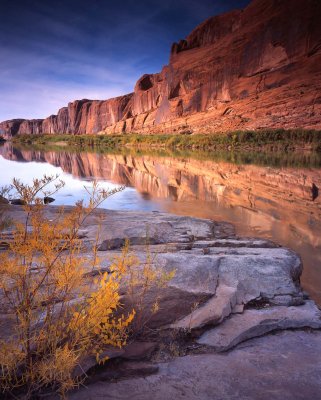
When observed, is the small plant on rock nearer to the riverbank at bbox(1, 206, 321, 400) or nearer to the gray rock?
the riverbank at bbox(1, 206, 321, 400)

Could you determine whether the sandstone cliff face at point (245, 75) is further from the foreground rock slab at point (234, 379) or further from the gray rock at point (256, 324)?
the foreground rock slab at point (234, 379)

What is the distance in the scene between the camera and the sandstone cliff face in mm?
52219

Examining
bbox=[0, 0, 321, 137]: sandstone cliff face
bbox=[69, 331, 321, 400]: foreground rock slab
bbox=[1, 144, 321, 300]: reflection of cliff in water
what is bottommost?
bbox=[69, 331, 321, 400]: foreground rock slab

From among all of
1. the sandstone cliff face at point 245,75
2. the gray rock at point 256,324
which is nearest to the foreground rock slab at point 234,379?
the gray rock at point 256,324

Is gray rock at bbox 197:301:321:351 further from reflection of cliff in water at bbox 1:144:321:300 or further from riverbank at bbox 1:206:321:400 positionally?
reflection of cliff in water at bbox 1:144:321:300

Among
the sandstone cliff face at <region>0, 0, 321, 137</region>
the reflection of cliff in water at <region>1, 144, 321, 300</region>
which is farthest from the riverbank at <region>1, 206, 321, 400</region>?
the sandstone cliff face at <region>0, 0, 321, 137</region>

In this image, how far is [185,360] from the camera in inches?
106

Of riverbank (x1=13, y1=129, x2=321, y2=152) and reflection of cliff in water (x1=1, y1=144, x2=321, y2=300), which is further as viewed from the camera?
riverbank (x1=13, y1=129, x2=321, y2=152)

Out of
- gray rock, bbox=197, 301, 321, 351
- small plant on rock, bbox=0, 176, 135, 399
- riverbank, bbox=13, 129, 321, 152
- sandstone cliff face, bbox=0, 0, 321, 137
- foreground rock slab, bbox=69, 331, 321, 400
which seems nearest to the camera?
small plant on rock, bbox=0, 176, 135, 399

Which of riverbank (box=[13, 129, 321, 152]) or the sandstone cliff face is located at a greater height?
the sandstone cliff face

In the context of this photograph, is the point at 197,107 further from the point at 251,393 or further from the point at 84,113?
the point at 84,113

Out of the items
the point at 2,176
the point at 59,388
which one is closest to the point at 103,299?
the point at 59,388

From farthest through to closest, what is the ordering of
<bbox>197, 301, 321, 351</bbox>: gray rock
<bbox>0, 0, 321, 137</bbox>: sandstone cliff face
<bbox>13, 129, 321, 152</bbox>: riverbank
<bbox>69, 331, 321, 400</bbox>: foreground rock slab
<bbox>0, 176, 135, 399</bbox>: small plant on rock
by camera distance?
<bbox>0, 0, 321, 137</bbox>: sandstone cliff face < <bbox>13, 129, 321, 152</bbox>: riverbank < <bbox>197, 301, 321, 351</bbox>: gray rock < <bbox>69, 331, 321, 400</bbox>: foreground rock slab < <bbox>0, 176, 135, 399</bbox>: small plant on rock

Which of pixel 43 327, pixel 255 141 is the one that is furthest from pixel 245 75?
pixel 43 327
